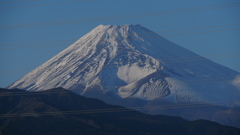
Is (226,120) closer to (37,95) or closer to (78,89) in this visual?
(78,89)

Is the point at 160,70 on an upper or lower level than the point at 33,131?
upper

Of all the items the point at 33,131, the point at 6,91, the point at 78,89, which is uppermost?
the point at 78,89

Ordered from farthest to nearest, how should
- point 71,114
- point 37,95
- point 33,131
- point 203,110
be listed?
point 203,110 → point 37,95 → point 71,114 → point 33,131

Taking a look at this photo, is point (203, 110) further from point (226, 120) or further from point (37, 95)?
point (37, 95)

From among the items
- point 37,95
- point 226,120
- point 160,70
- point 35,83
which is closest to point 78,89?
point 35,83

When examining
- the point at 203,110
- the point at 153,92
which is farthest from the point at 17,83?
the point at 203,110

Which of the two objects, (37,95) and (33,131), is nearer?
(33,131)

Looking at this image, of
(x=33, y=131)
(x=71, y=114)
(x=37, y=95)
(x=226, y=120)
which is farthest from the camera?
(x=226, y=120)
